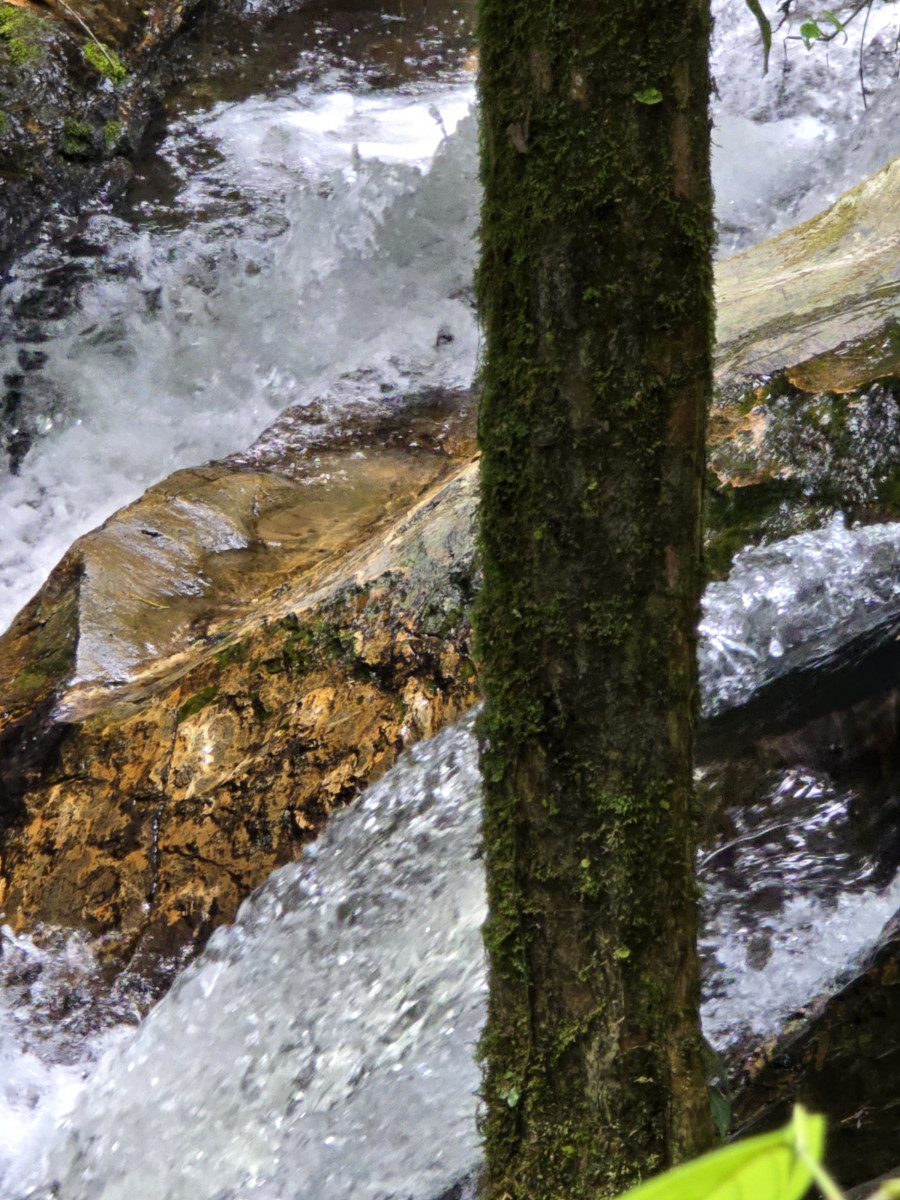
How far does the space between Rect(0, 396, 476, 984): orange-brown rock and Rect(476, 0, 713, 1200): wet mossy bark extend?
1.65 m

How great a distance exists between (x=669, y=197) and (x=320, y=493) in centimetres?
369

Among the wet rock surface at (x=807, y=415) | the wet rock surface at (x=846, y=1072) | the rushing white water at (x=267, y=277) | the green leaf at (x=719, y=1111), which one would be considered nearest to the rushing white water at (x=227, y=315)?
the rushing white water at (x=267, y=277)

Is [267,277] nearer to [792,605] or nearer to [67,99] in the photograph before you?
[67,99]

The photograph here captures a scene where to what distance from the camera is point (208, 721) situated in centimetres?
340

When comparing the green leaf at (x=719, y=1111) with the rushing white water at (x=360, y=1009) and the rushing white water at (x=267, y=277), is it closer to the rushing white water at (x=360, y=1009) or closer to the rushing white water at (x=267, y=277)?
the rushing white water at (x=360, y=1009)

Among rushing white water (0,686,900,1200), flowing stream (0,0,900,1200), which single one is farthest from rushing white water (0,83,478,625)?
rushing white water (0,686,900,1200)

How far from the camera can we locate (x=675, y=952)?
4.84 ft

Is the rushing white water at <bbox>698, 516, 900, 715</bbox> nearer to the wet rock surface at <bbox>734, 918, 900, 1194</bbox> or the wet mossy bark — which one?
the wet rock surface at <bbox>734, 918, 900, 1194</bbox>

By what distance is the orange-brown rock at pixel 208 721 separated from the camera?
3.21m

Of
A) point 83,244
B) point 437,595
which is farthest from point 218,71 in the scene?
point 437,595

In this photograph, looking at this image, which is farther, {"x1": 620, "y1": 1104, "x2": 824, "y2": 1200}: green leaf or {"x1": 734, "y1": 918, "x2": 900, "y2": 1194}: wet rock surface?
{"x1": 734, "y1": 918, "x2": 900, "y2": 1194}: wet rock surface

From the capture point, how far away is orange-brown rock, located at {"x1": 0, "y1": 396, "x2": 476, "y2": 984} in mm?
3205

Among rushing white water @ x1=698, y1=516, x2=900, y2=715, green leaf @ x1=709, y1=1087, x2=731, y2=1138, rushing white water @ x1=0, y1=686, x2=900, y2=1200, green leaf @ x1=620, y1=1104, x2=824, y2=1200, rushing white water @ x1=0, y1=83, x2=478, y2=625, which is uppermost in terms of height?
rushing white water @ x1=0, y1=83, x2=478, y2=625

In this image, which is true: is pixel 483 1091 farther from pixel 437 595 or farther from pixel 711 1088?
pixel 437 595
